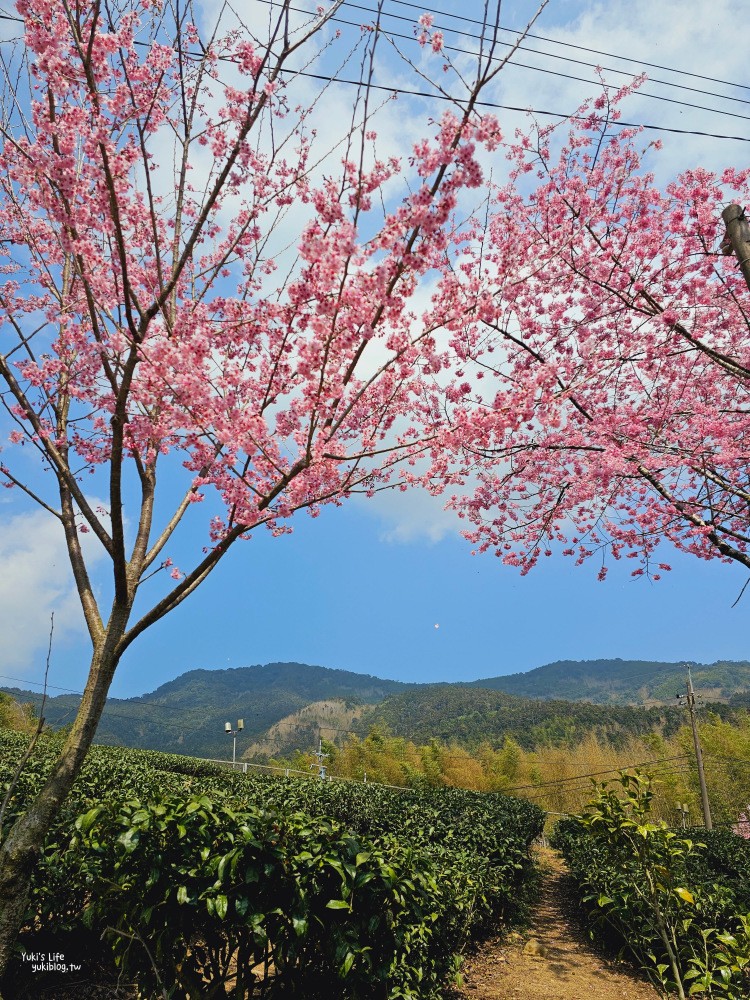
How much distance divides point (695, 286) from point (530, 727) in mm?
66982

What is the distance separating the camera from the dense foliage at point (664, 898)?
351 centimetres

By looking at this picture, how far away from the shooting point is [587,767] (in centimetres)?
2598

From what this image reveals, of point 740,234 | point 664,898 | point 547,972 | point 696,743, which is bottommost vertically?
point 547,972

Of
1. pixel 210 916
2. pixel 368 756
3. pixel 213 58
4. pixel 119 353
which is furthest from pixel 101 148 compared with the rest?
pixel 368 756

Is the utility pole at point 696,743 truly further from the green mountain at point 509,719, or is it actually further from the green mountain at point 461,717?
the green mountain at point 509,719

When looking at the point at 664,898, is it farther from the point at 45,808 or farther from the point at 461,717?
the point at 461,717

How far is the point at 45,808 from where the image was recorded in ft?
9.43

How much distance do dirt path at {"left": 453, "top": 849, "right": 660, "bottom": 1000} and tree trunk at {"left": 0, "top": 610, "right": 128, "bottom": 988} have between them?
351cm

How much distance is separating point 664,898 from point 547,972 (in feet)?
4.62

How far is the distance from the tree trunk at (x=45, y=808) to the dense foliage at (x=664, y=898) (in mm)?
3497

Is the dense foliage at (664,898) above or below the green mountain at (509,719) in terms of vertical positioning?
above

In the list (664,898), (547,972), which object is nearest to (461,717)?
(547,972)

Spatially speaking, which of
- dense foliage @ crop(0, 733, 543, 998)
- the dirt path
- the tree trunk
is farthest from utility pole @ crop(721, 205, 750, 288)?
the dirt path

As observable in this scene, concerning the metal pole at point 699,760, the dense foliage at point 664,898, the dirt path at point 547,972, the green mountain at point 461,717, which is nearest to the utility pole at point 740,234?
the dense foliage at point 664,898
